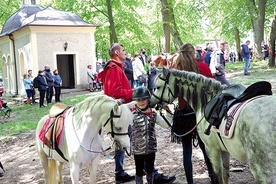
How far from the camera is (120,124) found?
396cm

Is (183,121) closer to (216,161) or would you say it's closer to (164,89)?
(164,89)

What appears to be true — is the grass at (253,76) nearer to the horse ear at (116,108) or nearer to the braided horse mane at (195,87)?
the braided horse mane at (195,87)

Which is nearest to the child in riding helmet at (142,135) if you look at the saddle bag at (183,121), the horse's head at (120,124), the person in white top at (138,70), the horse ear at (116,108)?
the saddle bag at (183,121)

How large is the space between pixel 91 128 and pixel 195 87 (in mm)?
1403

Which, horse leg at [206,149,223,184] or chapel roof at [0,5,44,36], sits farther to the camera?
chapel roof at [0,5,44,36]

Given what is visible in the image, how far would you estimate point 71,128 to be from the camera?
4.40m

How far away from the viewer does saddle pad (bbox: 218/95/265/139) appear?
136 inches

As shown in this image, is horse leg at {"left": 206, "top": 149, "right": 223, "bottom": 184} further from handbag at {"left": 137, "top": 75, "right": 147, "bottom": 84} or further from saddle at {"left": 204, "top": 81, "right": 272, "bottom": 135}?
handbag at {"left": 137, "top": 75, "right": 147, "bottom": 84}

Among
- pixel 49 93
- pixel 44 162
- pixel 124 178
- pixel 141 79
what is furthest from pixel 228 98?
pixel 49 93

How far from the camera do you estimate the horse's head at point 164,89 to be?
461cm

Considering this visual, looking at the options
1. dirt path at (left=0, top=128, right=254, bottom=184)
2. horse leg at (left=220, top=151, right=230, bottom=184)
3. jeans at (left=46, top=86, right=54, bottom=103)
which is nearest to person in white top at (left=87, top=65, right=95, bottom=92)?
jeans at (left=46, top=86, right=54, bottom=103)

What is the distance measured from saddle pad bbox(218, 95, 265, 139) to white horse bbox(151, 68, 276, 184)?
0.04 m

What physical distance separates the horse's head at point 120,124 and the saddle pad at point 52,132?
0.90 meters

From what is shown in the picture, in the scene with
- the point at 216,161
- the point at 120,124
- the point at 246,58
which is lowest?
the point at 216,161
